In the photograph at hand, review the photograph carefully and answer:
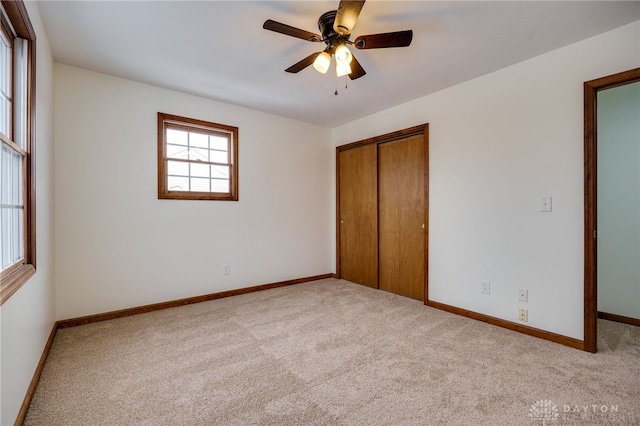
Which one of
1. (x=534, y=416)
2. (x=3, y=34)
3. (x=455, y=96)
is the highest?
(x=455, y=96)

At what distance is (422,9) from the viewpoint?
1.95m

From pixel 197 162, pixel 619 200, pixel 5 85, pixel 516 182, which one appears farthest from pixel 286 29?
pixel 619 200

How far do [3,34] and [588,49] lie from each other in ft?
12.8

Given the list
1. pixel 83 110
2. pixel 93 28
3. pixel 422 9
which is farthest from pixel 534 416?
pixel 83 110

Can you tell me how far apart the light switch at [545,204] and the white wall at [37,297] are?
11.7 ft

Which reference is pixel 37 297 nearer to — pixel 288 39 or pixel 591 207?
pixel 288 39

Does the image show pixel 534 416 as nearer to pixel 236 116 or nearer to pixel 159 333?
pixel 159 333

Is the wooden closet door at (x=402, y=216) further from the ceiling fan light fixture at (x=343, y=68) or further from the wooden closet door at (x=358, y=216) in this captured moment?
the ceiling fan light fixture at (x=343, y=68)

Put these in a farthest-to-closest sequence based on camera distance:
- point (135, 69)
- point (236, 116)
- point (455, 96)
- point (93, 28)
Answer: point (236, 116), point (455, 96), point (135, 69), point (93, 28)

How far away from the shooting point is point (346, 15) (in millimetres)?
1700

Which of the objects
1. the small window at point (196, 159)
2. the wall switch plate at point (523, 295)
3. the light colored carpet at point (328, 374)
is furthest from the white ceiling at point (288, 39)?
the light colored carpet at point (328, 374)

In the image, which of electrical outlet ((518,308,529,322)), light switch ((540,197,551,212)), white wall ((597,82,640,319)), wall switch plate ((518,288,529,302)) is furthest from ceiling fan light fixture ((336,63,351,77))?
white wall ((597,82,640,319))

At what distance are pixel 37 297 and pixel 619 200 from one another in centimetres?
504

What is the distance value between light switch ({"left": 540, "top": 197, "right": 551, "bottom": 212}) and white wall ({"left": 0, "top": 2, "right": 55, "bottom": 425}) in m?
3.57
